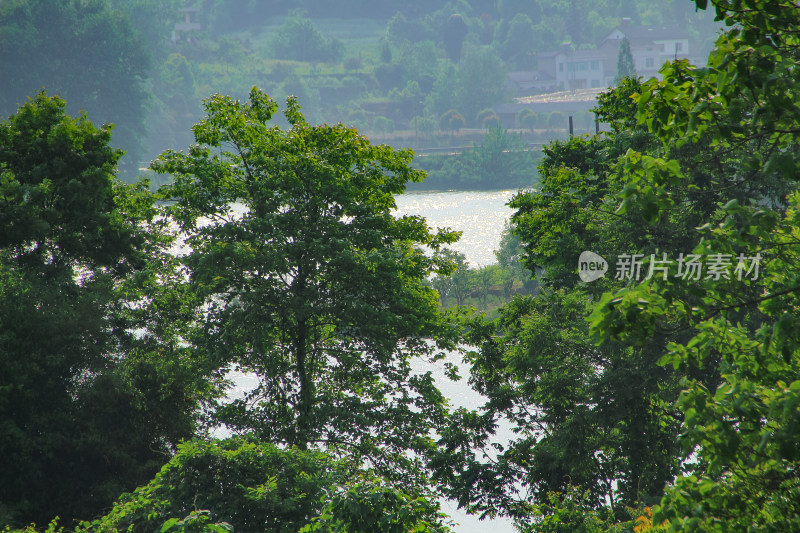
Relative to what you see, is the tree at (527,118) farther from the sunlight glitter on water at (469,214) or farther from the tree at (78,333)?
the tree at (78,333)

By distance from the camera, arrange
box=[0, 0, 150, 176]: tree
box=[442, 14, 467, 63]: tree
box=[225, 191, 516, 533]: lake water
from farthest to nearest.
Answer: box=[442, 14, 467, 63]: tree → box=[0, 0, 150, 176]: tree → box=[225, 191, 516, 533]: lake water

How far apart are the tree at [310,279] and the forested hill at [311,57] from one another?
5791 cm

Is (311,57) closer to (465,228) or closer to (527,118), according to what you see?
(527,118)

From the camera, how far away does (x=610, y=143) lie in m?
15.1

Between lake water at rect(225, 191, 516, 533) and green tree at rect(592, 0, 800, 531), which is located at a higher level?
green tree at rect(592, 0, 800, 531)

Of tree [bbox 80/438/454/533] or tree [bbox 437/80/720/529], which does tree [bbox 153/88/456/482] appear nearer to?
tree [bbox 437/80/720/529]

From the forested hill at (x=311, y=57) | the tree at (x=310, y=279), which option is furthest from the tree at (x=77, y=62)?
the tree at (x=310, y=279)

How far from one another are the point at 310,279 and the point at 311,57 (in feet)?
356

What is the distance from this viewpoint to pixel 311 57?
386 feet

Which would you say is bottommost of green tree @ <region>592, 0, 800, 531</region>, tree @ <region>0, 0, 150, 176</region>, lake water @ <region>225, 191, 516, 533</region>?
lake water @ <region>225, 191, 516, 533</region>

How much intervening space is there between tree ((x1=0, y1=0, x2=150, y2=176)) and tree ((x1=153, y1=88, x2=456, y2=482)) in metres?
63.3

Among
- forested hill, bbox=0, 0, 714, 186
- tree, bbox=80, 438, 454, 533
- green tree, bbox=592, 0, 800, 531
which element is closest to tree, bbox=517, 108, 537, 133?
forested hill, bbox=0, 0, 714, 186

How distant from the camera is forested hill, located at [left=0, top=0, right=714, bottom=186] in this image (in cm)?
7644

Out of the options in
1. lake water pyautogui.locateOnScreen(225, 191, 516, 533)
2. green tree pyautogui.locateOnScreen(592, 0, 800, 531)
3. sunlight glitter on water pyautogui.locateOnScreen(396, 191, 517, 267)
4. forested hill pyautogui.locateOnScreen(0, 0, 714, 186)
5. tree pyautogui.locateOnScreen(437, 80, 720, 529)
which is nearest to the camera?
green tree pyautogui.locateOnScreen(592, 0, 800, 531)
